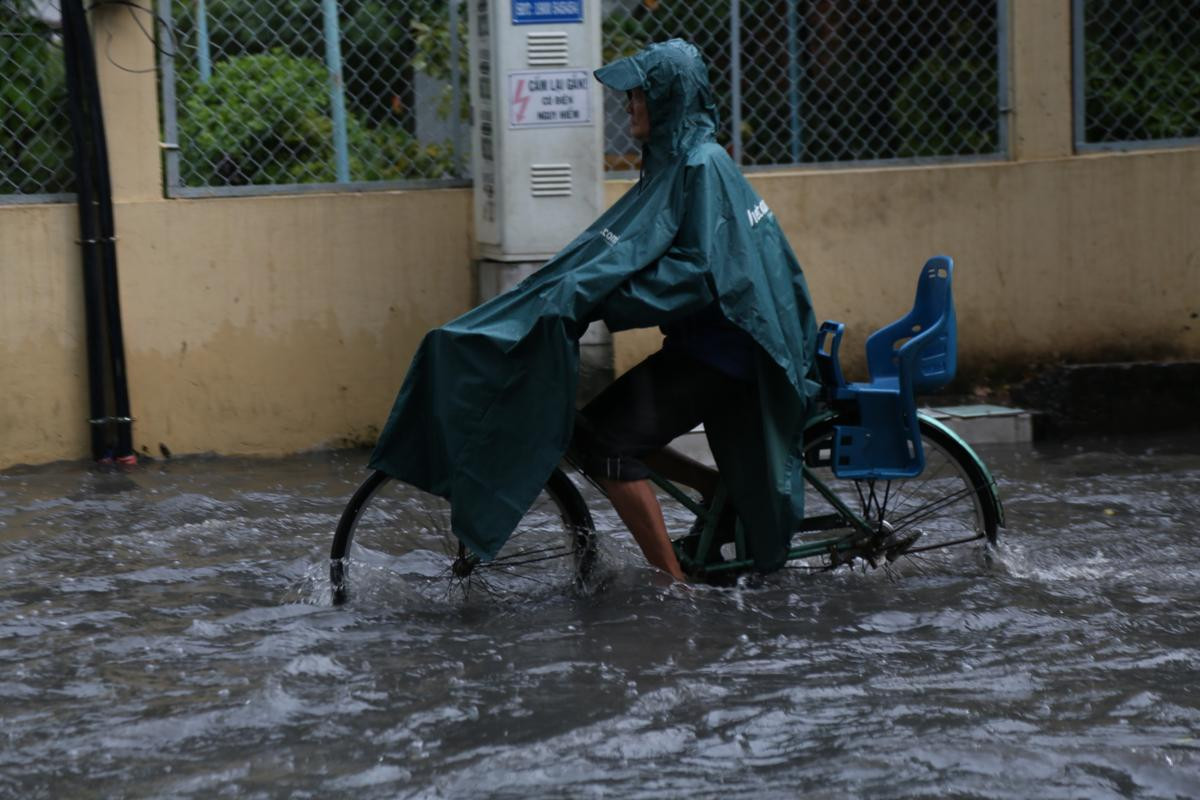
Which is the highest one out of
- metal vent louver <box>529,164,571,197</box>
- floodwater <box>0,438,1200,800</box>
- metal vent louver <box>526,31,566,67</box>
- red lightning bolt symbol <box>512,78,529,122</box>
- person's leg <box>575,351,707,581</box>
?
metal vent louver <box>526,31,566,67</box>

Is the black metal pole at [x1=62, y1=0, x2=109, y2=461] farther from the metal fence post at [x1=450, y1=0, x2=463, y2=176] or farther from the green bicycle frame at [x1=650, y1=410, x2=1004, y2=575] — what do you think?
the green bicycle frame at [x1=650, y1=410, x2=1004, y2=575]

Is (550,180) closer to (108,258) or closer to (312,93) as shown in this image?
(312,93)

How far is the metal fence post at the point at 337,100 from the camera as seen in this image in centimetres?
814

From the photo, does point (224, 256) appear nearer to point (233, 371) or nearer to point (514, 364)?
point (233, 371)

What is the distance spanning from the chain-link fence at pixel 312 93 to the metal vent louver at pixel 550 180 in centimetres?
74

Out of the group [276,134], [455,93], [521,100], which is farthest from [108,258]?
[521,100]

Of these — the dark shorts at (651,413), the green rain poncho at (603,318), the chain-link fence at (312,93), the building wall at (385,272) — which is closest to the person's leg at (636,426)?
Result: the dark shorts at (651,413)

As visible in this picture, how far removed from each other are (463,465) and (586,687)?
2.62ft

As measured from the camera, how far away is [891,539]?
5.73 m

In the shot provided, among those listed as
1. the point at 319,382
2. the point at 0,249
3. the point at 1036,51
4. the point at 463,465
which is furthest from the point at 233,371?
the point at 1036,51

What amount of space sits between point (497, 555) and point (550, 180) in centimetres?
286

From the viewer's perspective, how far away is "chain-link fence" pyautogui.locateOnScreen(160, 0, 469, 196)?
316 inches

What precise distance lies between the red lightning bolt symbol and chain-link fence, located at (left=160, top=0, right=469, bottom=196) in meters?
0.71

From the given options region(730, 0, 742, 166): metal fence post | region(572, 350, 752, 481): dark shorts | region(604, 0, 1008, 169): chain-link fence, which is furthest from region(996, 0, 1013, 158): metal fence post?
region(572, 350, 752, 481): dark shorts
